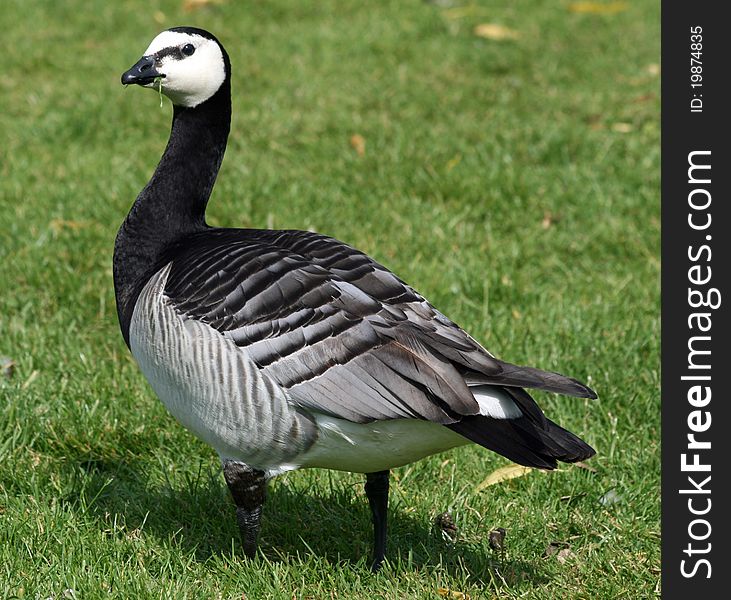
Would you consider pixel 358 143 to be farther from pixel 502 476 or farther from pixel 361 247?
pixel 502 476

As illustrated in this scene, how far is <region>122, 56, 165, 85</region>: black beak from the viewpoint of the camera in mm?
4020

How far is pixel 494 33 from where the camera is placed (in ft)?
32.0

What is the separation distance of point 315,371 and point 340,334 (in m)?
0.16

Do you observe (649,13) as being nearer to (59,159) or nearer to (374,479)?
Answer: (59,159)

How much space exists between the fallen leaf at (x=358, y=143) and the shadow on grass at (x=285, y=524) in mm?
3617

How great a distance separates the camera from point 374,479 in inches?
154

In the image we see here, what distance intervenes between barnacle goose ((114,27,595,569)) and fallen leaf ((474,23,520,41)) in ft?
20.4

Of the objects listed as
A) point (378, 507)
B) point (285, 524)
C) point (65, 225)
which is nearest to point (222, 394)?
point (378, 507)

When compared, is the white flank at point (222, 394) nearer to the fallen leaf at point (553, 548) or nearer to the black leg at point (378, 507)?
the black leg at point (378, 507)

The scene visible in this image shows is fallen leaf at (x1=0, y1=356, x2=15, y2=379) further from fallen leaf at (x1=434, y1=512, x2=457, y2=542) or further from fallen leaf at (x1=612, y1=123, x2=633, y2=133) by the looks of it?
fallen leaf at (x1=612, y1=123, x2=633, y2=133)

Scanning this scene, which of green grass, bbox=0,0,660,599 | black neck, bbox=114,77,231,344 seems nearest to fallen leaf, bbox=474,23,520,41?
green grass, bbox=0,0,660,599

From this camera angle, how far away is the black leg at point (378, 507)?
3904mm

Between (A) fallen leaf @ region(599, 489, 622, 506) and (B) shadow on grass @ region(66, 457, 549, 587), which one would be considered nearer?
(B) shadow on grass @ region(66, 457, 549, 587)

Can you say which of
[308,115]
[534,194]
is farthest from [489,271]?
[308,115]
